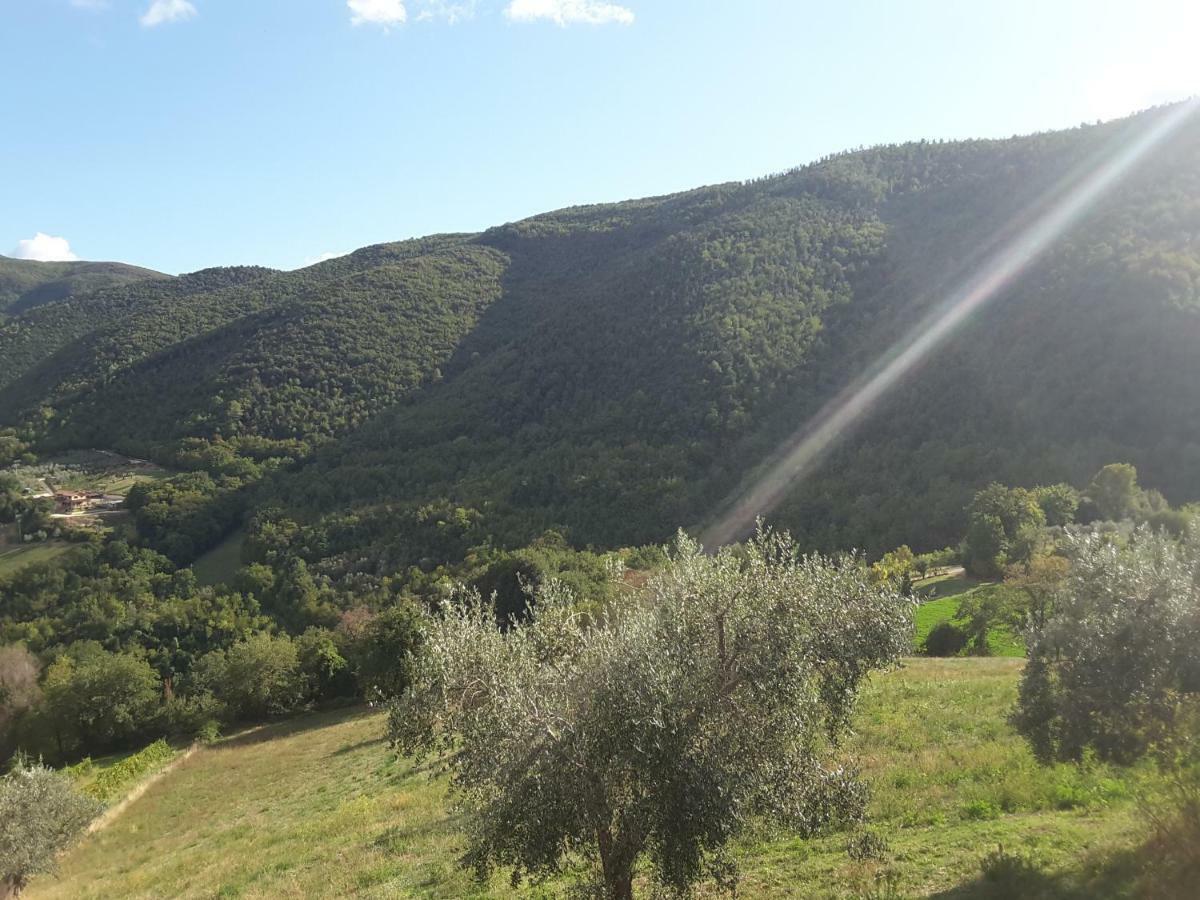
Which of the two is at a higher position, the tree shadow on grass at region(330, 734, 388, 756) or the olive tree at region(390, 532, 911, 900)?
the olive tree at region(390, 532, 911, 900)

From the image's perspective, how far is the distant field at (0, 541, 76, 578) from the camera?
239ft

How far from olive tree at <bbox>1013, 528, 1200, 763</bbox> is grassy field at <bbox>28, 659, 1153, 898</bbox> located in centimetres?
154

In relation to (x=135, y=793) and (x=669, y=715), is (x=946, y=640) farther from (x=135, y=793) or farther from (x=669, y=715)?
(x=135, y=793)

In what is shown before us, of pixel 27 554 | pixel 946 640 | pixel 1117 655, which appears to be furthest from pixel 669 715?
pixel 27 554

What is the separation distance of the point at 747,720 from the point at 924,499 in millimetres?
62807

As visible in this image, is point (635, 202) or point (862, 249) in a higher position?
point (635, 202)

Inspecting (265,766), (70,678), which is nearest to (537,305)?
(70,678)

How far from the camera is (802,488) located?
7025 cm

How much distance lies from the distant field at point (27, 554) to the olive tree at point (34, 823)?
216 ft

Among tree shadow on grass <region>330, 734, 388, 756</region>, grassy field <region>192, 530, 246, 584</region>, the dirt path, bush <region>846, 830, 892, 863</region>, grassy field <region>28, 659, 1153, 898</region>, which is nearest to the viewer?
bush <region>846, 830, 892, 863</region>

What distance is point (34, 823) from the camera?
67.4 feet

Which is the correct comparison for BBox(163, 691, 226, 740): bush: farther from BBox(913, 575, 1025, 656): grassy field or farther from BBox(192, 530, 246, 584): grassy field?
BBox(913, 575, 1025, 656): grassy field

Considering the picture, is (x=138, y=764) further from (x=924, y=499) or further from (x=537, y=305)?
(x=537, y=305)

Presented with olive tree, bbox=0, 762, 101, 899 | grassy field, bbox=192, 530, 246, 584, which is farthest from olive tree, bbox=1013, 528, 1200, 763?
grassy field, bbox=192, 530, 246, 584
